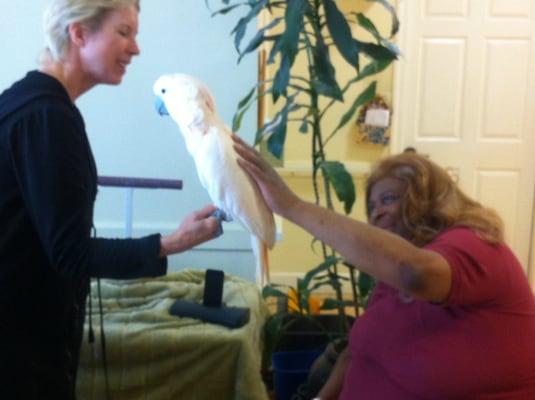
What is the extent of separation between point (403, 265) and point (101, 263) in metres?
0.49

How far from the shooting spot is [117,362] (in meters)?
1.85

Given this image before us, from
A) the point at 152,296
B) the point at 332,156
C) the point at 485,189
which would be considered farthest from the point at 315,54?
the point at 485,189

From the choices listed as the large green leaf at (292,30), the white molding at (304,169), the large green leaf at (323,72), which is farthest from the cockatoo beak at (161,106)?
the white molding at (304,169)

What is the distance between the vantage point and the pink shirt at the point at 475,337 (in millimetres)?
1058

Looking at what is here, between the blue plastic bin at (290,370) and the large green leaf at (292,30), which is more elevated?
the large green leaf at (292,30)

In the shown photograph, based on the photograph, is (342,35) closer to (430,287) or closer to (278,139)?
(278,139)

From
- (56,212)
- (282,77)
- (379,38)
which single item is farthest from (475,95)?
(56,212)

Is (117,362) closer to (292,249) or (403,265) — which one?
(403,265)

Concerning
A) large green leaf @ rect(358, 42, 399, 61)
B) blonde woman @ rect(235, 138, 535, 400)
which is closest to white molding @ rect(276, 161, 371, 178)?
large green leaf @ rect(358, 42, 399, 61)

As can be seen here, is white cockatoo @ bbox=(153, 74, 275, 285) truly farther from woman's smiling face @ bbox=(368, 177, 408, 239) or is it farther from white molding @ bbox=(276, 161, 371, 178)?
white molding @ bbox=(276, 161, 371, 178)

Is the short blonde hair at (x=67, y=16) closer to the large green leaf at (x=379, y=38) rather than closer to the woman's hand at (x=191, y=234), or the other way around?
the woman's hand at (x=191, y=234)

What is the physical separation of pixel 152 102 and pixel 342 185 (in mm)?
1233

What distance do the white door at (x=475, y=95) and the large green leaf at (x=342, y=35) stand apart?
2.25 meters

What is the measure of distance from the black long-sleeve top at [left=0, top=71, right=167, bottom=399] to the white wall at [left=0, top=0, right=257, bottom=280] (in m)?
1.51
